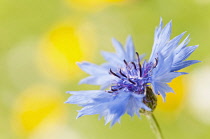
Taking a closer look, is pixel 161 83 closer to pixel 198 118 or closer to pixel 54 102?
pixel 198 118

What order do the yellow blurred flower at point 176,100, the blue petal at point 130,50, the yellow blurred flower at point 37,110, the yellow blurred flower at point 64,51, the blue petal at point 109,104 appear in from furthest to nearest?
the yellow blurred flower at point 64,51 → the yellow blurred flower at point 37,110 → the yellow blurred flower at point 176,100 → the blue petal at point 130,50 → the blue petal at point 109,104

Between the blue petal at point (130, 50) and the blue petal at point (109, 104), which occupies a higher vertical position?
the blue petal at point (130, 50)

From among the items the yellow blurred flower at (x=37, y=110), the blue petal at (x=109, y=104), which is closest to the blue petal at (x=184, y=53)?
the blue petal at (x=109, y=104)

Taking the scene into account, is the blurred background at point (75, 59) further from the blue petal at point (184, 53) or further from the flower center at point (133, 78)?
the blue petal at point (184, 53)

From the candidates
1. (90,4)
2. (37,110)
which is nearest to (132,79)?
(37,110)

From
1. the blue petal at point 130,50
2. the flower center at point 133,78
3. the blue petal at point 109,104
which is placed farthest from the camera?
the blue petal at point 130,50

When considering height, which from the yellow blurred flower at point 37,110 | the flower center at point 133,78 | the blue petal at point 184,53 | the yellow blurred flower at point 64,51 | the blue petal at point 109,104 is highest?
the yellow blurred flower at point 64,51

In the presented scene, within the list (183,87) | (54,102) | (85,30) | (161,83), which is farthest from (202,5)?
(161,83)

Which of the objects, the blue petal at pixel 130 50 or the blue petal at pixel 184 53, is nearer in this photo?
the blue petal at pixel 184 53

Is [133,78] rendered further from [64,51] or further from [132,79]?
[64,51]
